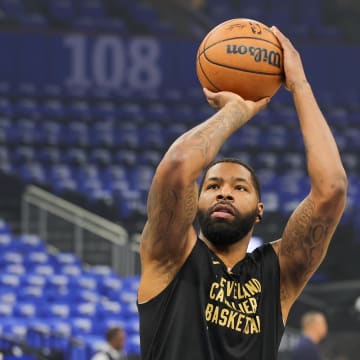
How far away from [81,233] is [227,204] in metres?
11.1

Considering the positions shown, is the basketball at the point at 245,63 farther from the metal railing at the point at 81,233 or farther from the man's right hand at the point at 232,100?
the metal railing at the point at 81,233

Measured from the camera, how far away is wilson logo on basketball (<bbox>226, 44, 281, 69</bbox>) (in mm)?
3096

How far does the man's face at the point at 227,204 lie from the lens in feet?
9.38

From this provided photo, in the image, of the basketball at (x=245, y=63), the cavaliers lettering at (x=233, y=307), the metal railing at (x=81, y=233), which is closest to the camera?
the cavaliers lettering at (x=233, y=307)

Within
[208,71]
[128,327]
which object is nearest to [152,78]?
[128,327]

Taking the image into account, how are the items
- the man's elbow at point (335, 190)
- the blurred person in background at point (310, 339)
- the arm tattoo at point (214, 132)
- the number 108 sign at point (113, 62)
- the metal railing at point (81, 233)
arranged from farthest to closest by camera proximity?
the number 108 sign at point (113, 62) → the metal railing at point (81, 233) → the blurred person in background at point (310, 339) → the man's elbow at point (335, 190) → the arm tattoo at point (214, 132)

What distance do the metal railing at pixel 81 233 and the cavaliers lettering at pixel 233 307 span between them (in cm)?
1051

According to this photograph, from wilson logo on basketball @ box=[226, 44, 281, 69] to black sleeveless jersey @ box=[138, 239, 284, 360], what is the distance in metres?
0.57

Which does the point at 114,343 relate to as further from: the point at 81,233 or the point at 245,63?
the point at 81,233

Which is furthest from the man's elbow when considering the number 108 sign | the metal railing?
the number 108 sign

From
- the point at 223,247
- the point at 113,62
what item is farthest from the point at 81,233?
the point at 223,247

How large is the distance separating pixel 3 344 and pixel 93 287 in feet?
10.7

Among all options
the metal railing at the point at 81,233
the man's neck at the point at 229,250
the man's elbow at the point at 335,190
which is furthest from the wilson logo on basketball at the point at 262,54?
the metal railing at the point at 81,233

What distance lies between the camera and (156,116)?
66.0ft
